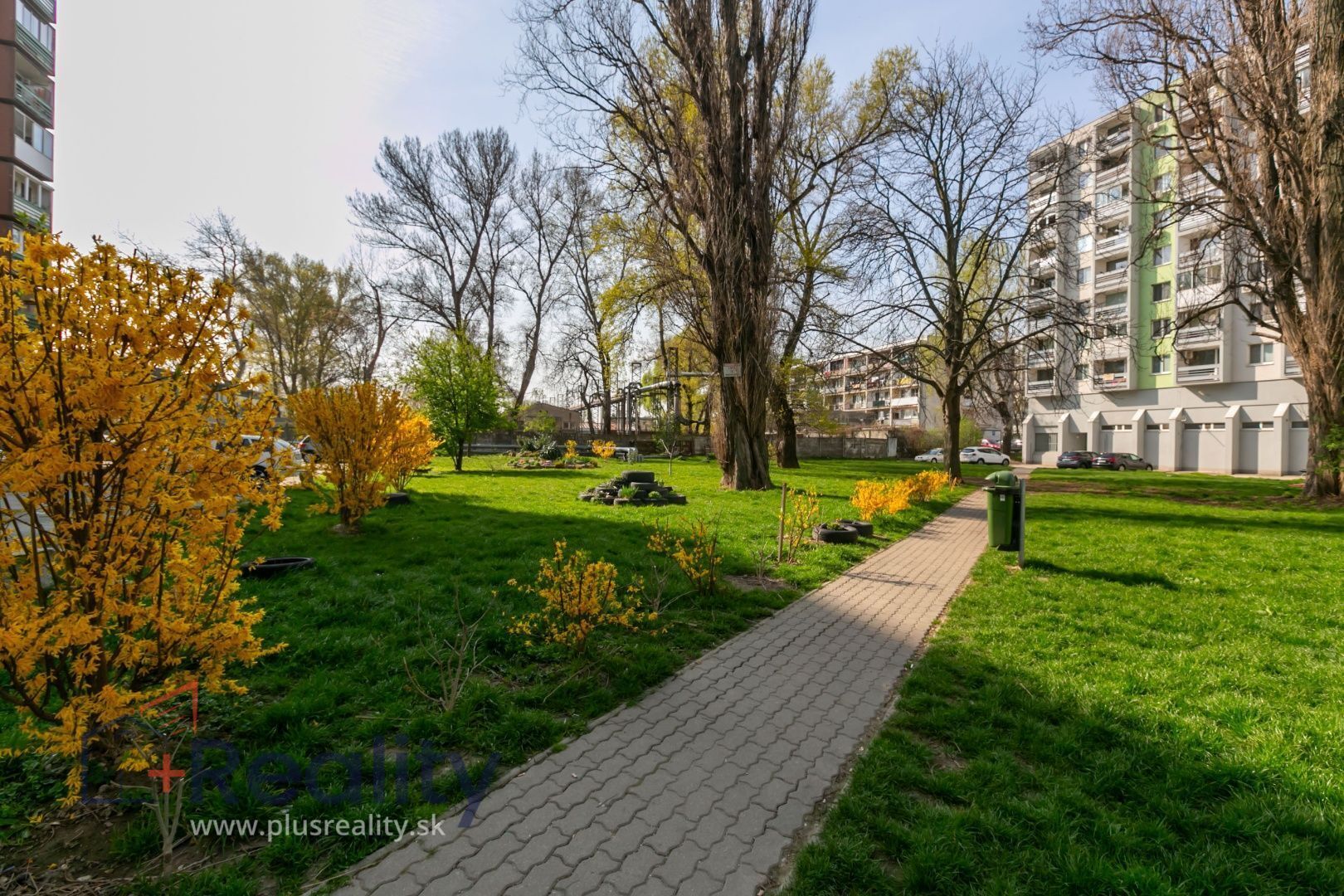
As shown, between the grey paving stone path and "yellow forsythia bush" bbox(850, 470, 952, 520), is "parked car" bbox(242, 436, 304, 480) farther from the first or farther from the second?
"yellow forsythia bush" bbox(850, 470, 952, 520)

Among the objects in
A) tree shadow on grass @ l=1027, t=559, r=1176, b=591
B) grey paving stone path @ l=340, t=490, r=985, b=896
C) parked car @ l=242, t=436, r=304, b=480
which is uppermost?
parked car @ l=242, t=436, r=304, b=480

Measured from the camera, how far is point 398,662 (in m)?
4.09

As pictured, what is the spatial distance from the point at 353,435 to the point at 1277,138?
69.4 feet

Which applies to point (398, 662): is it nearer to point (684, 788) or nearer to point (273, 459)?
point (273, 459)

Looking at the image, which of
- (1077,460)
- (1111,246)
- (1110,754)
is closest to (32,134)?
(1110,754)

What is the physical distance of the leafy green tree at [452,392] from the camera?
2034 centimetres

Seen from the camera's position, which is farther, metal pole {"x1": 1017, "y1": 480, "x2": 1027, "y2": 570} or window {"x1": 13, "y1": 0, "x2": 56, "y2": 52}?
window {"x1": 13, "y1": 0, "x2": 56, "y2": 52}

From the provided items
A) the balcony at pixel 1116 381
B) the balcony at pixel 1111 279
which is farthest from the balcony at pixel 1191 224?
A: the balcony at pixel 1116 381

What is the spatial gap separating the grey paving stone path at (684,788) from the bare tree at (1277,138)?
1743 centimetres

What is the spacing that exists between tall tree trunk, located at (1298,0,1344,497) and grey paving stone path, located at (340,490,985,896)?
56.4ft

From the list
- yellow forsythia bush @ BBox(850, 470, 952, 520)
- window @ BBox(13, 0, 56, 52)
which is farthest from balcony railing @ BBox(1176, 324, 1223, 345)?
window @ BBox(13, 0, 56, 52)

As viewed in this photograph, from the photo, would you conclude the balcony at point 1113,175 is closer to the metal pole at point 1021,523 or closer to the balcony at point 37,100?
the metal pole at point 1021,523

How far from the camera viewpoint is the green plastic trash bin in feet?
27.7

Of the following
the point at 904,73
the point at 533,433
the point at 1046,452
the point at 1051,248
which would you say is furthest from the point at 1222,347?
the point at 533,433
